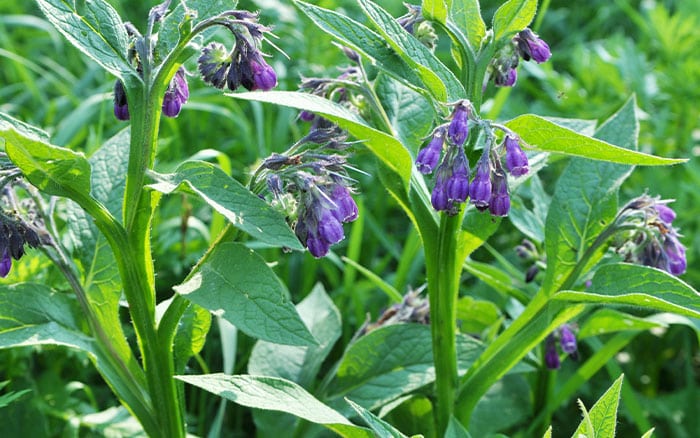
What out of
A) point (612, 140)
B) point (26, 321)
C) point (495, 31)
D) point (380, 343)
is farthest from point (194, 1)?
point (612, 140)

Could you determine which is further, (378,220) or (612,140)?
(378,220)

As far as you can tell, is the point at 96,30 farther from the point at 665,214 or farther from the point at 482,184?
the point at 665,214

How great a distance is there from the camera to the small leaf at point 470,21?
1.86 meters

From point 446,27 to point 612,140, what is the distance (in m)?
0.66

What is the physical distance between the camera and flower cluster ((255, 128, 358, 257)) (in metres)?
1.62

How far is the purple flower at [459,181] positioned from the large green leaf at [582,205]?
58cm

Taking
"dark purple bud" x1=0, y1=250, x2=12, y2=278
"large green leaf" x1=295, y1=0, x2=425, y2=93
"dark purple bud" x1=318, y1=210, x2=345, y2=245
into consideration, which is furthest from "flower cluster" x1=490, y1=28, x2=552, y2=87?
"dark purple bud" x1=0, y1=250, x2=12, y2=278

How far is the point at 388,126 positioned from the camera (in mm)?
1958

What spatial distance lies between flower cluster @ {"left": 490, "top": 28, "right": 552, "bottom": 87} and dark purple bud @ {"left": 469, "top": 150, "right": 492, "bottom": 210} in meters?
0.32

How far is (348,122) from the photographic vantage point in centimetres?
158

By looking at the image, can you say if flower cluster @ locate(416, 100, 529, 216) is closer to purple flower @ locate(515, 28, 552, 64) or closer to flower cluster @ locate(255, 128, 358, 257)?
flower cluster @ locate(255, 128, 358, 257)

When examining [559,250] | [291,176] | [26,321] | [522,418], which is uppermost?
[291,176]

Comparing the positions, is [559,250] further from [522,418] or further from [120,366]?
[120,366]

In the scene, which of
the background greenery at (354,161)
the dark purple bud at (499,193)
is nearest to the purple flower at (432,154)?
the dark purple bud at (499,193)
